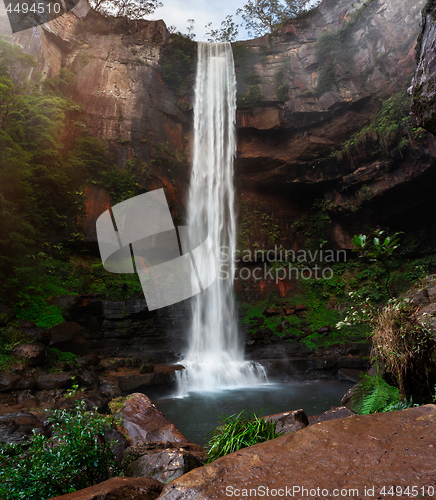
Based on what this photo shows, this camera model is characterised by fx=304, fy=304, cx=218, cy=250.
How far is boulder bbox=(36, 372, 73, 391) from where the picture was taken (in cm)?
678

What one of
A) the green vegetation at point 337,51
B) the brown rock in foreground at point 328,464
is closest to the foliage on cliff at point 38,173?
the brown rock in foreground at point 328,464

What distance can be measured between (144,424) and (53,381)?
3262mm

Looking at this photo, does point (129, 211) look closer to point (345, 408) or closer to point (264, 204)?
point (264, 204)

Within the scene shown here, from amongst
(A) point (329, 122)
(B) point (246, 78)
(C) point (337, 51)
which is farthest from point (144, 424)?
(C) point (337, 51)

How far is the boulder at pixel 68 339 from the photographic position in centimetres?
870

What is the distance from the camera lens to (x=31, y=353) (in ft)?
23.6

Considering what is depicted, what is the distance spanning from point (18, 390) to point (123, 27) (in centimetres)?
1888

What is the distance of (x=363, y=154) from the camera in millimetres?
15055

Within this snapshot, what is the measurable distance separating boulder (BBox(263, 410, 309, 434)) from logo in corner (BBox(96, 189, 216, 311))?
8.89m

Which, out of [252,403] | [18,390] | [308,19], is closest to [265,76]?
[308,19]

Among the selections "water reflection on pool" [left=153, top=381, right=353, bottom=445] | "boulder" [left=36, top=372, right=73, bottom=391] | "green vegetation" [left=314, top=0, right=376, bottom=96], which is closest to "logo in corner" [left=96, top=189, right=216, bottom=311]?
"water reflection on pool" [left=153, top=381, right=353, bottom=445]

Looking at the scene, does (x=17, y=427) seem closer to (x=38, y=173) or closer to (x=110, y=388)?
(x=110, y=388)

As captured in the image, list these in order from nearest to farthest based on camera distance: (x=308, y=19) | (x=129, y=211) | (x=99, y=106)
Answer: (x=129, y=211), (x=99, y=106), (x=308, y=19)

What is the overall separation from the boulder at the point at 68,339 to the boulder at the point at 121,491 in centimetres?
731
